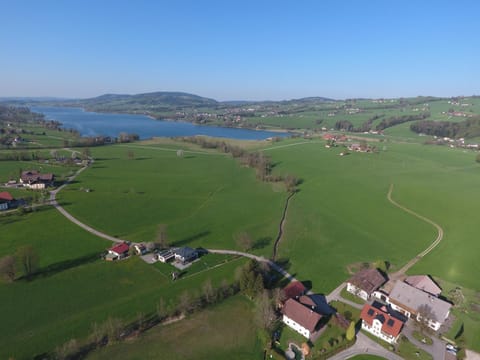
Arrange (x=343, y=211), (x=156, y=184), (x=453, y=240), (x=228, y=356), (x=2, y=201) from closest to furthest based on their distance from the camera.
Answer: (x=228, y=356) → (x=453, y=240) → (x=2, y=201) → (x=343, y=211) → (x=156, y=184)

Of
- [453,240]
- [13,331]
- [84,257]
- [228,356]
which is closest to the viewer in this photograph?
[228,356]

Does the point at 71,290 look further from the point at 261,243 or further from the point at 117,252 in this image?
the point at 261,243

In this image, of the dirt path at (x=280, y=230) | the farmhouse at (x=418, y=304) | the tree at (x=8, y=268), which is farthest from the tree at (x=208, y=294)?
the tree at (x=8, y=268)

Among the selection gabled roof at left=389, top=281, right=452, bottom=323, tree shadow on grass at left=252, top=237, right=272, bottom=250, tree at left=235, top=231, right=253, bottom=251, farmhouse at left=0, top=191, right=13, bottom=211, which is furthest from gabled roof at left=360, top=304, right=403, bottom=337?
farmhouse at left=0, top=191, right=13, bottom=211

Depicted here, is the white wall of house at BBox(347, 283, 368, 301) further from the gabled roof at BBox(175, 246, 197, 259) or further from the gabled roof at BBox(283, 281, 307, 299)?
the gabled roof at BBox(175, 246, 197, 259)

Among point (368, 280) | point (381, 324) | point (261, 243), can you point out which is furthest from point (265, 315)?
point (261, 243)

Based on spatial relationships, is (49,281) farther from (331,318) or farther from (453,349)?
(453,349)

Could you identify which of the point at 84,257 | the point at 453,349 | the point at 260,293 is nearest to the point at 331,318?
the point at 260,293
